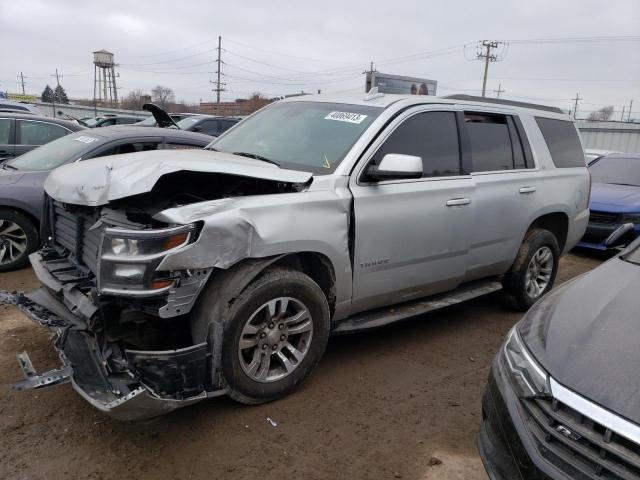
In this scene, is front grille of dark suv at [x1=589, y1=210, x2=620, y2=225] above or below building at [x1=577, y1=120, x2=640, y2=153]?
below

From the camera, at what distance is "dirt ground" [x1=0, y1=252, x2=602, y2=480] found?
2.75 meters

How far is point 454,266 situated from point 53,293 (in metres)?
3.04

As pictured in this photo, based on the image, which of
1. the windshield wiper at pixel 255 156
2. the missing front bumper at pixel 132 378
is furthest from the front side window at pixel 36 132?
the missing front bumper at pixel 132 378

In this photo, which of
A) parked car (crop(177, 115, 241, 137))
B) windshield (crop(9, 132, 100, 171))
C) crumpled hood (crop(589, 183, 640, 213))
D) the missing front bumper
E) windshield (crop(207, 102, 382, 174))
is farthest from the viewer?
parked car (crop(177, 115, 241, 137))

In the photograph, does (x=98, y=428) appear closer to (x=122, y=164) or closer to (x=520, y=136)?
(x=122, y=164)

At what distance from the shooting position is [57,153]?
5949 millimetres

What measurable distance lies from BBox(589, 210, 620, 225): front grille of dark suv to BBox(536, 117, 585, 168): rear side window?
278cm

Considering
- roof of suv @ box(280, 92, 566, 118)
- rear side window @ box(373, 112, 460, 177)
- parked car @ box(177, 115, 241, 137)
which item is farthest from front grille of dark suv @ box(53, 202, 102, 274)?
parked car @ box(177, 115, 241, 137)

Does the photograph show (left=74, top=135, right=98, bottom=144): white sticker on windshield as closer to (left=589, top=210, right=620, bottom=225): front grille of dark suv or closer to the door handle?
the door handle

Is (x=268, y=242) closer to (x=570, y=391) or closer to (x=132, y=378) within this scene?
(x=132, y=378)

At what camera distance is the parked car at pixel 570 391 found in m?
1.82

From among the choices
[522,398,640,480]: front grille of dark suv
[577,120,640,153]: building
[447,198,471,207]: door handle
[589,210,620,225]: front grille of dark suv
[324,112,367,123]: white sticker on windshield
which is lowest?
[522,398,640,480]: front grille of dark suv

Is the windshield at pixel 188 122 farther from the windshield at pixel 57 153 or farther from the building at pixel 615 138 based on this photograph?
the building at pixel 615 138

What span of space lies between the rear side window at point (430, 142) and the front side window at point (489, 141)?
0.23 m
